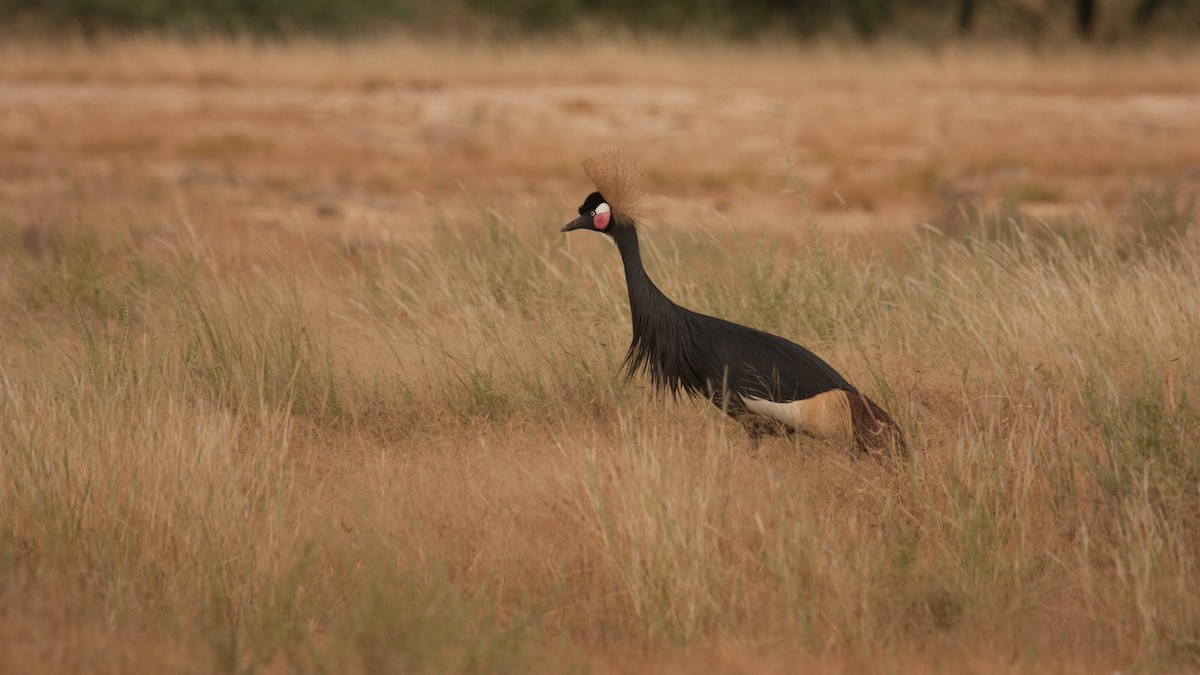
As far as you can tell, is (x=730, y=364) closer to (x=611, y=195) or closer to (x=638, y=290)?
(x=638, y=290)

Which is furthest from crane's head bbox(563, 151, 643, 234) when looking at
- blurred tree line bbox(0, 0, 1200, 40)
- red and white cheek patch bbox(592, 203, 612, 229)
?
blurred tree line bbox(0, 0, 1200, 40)

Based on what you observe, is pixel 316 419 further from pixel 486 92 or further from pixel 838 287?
pixel 486 92

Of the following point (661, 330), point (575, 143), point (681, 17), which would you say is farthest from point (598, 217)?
point (681, 17)

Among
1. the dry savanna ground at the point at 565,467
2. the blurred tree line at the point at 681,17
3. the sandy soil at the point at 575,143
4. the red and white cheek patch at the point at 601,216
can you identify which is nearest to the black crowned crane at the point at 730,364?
the red and white cheek patch at the point at 601,216

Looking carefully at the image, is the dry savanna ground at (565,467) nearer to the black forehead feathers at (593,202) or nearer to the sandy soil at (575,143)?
the black forehead feathers at (593,202)

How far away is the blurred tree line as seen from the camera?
21531 mm

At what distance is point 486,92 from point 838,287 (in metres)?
11.7

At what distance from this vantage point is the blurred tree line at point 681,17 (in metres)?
21.5

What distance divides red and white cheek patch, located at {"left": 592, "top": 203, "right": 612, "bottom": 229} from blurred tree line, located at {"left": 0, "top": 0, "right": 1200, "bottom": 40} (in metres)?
16.7

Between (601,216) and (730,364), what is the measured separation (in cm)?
72

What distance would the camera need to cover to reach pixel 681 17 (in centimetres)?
2217

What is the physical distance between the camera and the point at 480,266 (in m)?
6.16

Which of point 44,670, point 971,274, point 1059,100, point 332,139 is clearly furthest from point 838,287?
point 1059,100

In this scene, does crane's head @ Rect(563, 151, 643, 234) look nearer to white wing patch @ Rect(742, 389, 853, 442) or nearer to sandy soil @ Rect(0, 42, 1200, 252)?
white wing patch @ Rect(742, 389, 853, 442)
